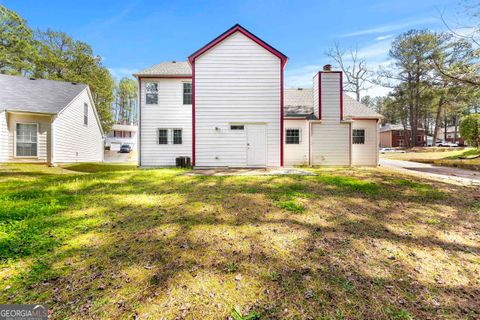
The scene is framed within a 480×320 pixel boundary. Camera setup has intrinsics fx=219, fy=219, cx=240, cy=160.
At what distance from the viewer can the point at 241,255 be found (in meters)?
3.23

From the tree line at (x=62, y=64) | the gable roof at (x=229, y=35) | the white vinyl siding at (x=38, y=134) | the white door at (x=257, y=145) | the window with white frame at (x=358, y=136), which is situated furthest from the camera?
the tree line at (x=62, y=64)

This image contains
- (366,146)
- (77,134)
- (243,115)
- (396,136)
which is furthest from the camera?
(396,136)

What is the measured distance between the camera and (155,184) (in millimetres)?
7359

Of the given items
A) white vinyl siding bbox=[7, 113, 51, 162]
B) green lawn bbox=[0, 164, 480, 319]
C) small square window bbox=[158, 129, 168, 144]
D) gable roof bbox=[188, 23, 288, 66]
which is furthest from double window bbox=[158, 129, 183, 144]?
green lawn bbox=[0, 164, 480, 319]

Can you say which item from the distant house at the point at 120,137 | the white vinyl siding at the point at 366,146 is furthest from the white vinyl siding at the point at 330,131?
the distant house at the point at 120,137

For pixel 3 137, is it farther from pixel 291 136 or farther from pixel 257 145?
pixel 291 136

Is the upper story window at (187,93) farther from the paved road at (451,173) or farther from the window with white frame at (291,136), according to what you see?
the paved road at (451,173)

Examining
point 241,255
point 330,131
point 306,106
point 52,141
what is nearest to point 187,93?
point 306,106

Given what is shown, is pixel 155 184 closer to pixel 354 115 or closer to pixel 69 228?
pixel 69 228

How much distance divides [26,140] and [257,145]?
48.2 feet

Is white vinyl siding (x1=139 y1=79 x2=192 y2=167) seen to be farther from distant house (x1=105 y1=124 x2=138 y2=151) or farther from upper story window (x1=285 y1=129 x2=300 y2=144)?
distant house (x1=105 y1=124 x2=138 y2=151)

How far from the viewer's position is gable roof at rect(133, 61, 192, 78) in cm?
1381

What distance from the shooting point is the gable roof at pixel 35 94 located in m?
14.0

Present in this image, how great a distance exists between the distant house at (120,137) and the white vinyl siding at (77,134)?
2745cm
